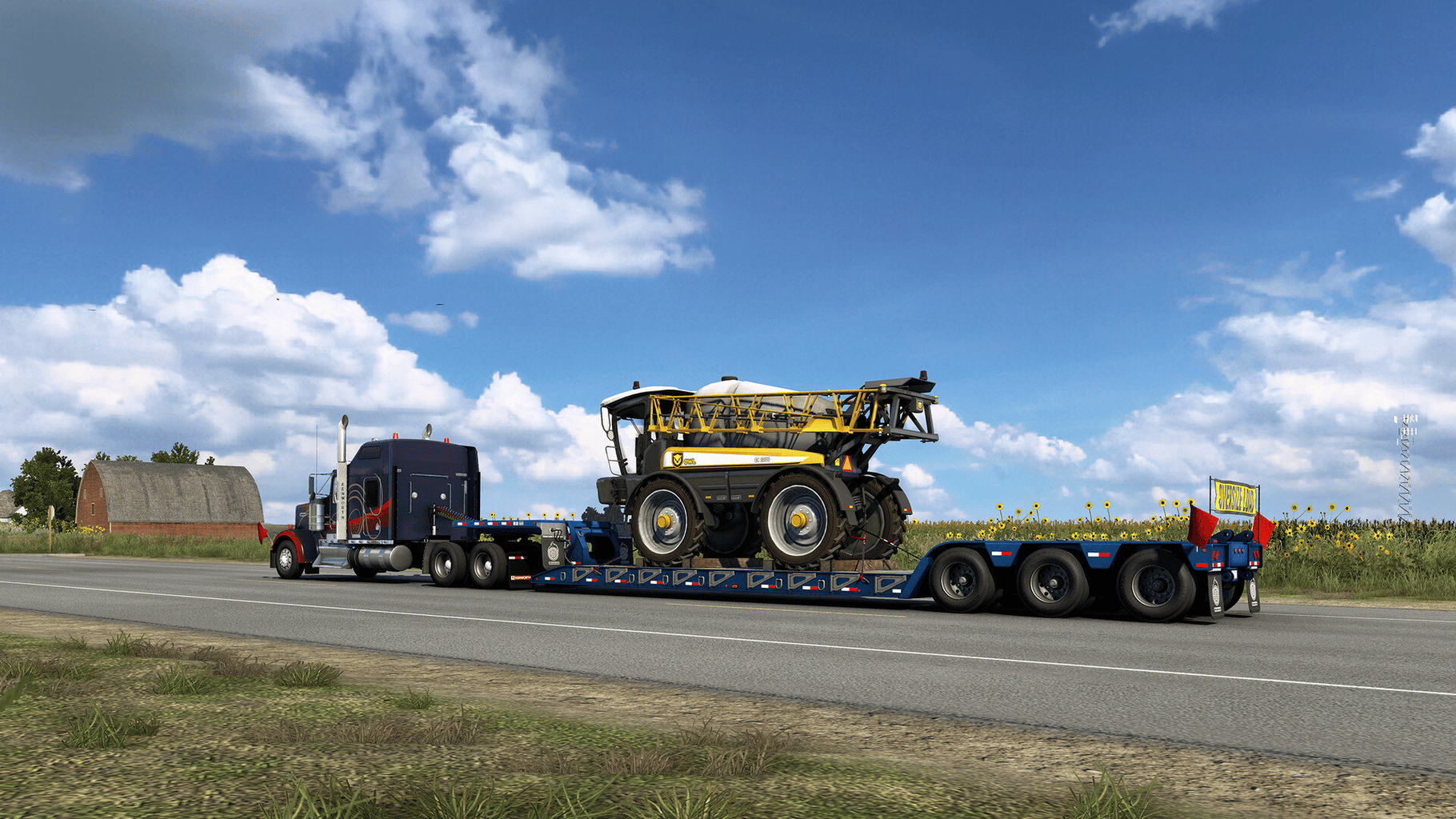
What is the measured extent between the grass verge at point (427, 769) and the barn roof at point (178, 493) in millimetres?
76633

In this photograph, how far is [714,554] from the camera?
57.9 ft

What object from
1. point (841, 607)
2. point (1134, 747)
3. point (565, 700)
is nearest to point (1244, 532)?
point (841, 607)

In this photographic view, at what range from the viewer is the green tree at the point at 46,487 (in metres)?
84.0

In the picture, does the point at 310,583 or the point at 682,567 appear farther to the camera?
the point at 310,583

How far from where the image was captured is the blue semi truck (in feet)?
44.7

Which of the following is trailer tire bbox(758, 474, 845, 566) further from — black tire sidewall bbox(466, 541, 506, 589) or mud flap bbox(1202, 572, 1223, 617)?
black tire sidewall bbox(466, 541, 506, 589)

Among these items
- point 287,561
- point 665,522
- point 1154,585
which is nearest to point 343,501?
point 287,561

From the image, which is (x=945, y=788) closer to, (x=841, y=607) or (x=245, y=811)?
(x=245, y=811)

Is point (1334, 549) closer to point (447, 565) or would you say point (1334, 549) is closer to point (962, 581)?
point (962, 581)

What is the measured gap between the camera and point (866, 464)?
17.1 m

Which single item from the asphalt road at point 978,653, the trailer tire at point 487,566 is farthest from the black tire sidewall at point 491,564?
the asphalt road at point 978,653

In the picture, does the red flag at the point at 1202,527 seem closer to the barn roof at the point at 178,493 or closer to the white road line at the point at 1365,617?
the white road line at the point at 1365,617

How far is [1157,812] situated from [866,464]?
12699 mm

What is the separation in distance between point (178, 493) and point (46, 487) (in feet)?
50.0
